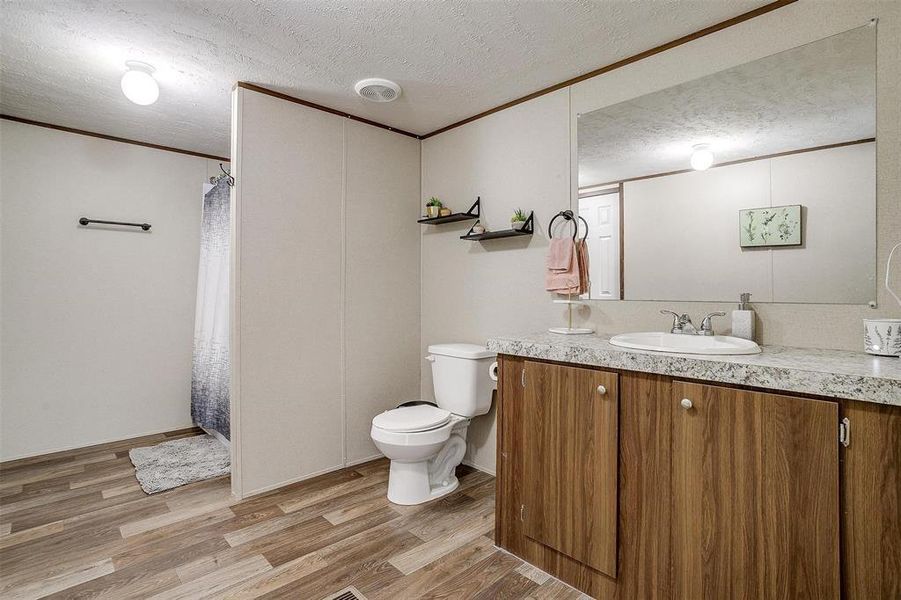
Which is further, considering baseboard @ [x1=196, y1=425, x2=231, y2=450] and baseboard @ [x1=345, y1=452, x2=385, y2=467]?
baseboard @ [x1=196, y1=425, x2=231, y2=450]

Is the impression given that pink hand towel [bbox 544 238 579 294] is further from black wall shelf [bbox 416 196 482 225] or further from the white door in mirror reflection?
black wall shelf [bbox 416 196 482 225]

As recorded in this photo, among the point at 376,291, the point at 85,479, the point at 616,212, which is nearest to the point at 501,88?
the point at 616,212

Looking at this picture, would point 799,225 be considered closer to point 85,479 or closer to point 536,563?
point 536,563

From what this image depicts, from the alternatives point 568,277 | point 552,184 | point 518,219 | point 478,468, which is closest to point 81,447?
point 478,468

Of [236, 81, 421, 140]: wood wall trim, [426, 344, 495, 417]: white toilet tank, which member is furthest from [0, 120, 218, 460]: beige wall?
[426, 344, 495, 417]: white toilet tank

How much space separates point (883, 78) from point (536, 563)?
224 cm

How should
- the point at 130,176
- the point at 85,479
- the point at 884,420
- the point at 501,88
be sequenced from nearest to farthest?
the point at 884,420 → the point at 501,88 → the point at 85,479 → the point at 130,176

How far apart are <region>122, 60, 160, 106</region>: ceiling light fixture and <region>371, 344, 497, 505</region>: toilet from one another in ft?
6.65

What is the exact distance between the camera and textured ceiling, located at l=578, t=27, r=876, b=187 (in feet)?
5.38

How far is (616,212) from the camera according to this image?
7.37ft

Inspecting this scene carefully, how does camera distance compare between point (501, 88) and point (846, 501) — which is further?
point (501, 88)

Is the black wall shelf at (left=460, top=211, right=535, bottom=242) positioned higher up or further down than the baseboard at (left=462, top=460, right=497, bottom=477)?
higher up

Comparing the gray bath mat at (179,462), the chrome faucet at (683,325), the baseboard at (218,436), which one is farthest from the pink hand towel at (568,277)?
the baseboard at (218,436)

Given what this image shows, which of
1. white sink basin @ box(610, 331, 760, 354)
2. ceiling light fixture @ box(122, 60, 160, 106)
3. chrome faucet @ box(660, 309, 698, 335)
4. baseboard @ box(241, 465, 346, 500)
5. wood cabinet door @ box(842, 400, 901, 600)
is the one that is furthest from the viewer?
baseboard @ box(241, 465, 346, 500)
